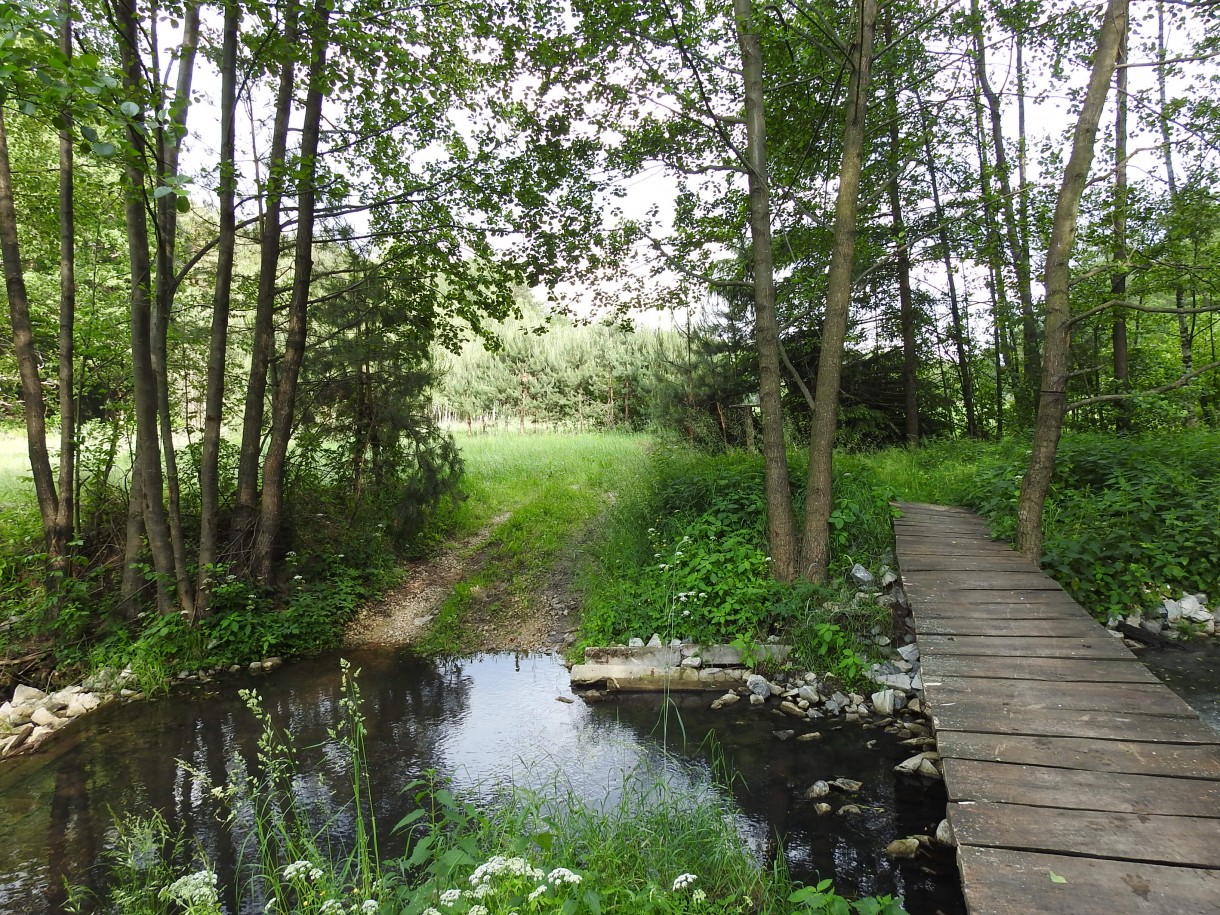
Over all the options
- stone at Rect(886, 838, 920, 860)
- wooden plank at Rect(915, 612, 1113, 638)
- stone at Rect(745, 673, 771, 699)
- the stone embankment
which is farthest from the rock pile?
the stone embankment

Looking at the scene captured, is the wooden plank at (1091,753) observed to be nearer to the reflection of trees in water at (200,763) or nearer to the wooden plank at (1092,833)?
the wooden plank at (1092,833)

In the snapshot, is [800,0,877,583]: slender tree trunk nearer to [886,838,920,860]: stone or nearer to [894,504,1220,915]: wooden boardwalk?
[894,504,1220,915]: wooden boardwalk

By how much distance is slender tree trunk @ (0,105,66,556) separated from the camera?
672cm

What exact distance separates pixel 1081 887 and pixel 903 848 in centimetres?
149

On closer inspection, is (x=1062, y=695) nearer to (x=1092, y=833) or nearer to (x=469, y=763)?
(x=1092, y=833)

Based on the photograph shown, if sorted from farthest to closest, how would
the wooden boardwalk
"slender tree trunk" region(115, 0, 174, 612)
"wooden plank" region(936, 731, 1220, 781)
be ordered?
1. "slender tree trunk" region(115, 0, 174, 612)
2. "wooden plank" region(936, 731, 1220, 781)
3. the wooden boardwalk

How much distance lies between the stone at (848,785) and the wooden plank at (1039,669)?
3.12 ft

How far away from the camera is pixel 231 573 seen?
777 cm

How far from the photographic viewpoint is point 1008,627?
15.2ft

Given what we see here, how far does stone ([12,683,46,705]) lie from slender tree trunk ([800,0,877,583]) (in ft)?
26.0

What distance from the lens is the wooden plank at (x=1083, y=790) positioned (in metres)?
2.70

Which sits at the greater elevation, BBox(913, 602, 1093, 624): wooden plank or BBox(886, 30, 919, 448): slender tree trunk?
BBox(886, 30, 919, 448): slender tree trunk

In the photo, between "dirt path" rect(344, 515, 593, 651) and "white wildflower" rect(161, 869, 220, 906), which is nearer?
"white wildflower" rect(161, 869, 220, 906)

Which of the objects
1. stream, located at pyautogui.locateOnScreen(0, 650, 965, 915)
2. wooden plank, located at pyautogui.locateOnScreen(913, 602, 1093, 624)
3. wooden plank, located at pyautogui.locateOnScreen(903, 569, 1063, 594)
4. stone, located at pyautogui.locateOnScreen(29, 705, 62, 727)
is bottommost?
stream, located at pyautogui.locateOnScreen(0, 650, 965, 915)
